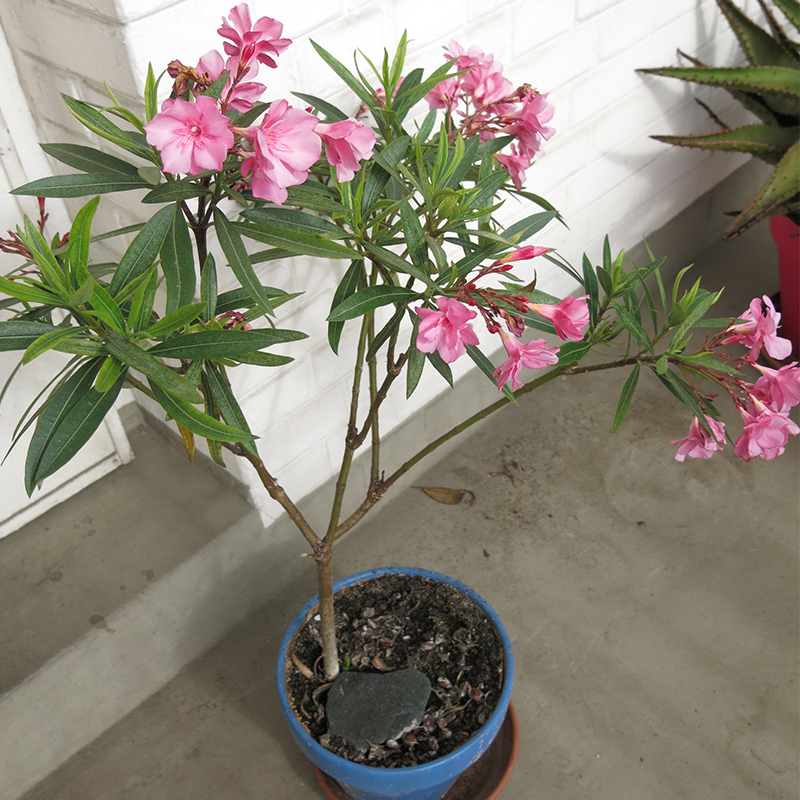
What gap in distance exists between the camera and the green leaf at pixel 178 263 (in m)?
0.84

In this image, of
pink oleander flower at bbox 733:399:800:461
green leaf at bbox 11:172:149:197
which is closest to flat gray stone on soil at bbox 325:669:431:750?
pink oleander flower at bbox 733:399:800:461

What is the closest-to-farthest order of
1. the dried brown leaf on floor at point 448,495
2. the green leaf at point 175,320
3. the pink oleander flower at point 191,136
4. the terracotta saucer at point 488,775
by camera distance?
the pink oleander flower at point 191,136 → the green leaf at point 175,320 → the terracotta saucer at point 488,775 → the dried brown leaf on floor at point 448,495

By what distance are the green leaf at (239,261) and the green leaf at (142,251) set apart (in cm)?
6

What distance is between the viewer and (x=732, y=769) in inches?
56.4

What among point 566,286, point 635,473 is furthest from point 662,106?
point 635,473

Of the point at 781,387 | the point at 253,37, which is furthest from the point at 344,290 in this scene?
the point at 781,387

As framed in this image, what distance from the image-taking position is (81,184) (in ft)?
2.74

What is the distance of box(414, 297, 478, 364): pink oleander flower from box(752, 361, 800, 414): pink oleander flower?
0.37 meters

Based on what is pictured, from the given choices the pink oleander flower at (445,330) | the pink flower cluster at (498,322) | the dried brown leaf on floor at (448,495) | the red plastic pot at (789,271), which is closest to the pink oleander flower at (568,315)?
the pink flower cluster at (498,322)

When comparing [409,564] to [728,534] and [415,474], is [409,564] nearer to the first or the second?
[415,474]

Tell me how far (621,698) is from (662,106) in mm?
1583

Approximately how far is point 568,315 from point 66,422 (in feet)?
1.76

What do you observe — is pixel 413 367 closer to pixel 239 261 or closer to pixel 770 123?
pixel 239 261

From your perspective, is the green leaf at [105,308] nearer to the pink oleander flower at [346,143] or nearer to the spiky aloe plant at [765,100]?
the pink oleander flower at [346,143]
